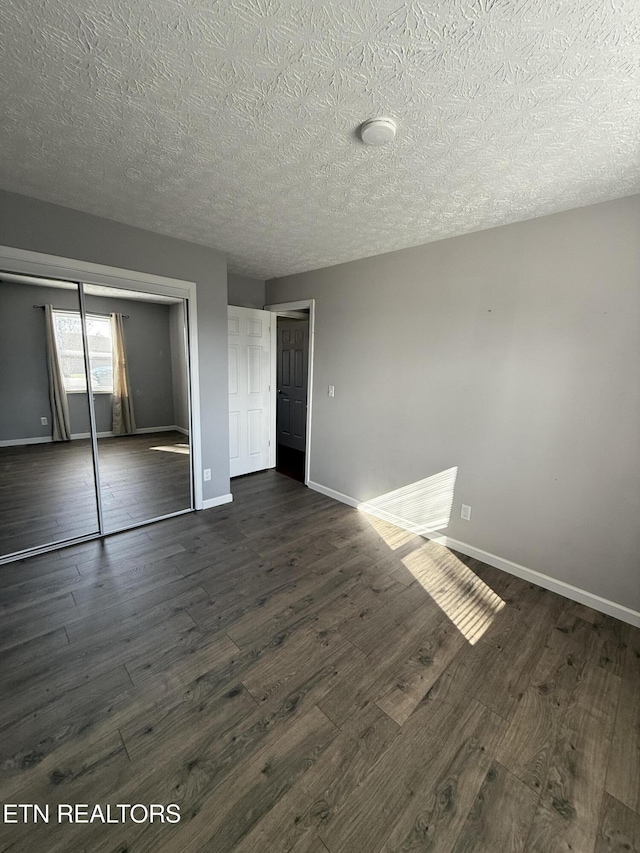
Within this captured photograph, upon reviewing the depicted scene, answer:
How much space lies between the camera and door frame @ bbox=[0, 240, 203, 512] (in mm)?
2316

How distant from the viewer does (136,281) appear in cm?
280

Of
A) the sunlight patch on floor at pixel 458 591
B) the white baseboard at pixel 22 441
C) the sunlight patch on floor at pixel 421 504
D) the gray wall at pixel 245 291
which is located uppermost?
the gray wall at pixel 245 291

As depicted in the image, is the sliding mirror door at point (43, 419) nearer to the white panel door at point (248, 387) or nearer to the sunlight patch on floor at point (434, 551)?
the white panel door at point (248, 387)

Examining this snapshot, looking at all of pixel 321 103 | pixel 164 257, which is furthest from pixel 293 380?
pixel 321 103

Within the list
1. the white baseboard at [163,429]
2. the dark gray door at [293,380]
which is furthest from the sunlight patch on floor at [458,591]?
the dark gray door at [293,380]

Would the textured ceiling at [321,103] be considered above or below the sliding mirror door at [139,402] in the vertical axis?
above

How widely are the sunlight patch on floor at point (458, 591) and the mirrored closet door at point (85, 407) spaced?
7.89ft

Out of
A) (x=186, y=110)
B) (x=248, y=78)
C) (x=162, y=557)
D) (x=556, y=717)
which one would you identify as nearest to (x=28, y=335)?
(x=162, y=557)

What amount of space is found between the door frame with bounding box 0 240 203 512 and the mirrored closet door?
6 cm

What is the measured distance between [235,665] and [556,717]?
5.02 feet

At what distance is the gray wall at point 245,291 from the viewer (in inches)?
165

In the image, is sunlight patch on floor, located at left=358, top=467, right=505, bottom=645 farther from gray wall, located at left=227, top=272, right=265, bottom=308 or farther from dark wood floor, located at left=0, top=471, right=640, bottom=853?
gray wall, located at left=227, top=272, right=265, bottom=308

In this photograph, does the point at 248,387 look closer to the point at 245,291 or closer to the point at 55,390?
the point at 245,291

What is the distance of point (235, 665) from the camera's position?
174cm
